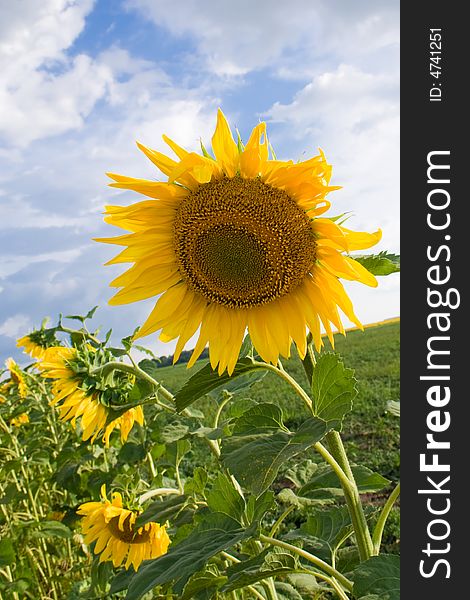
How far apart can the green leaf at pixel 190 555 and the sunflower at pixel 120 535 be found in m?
0.75

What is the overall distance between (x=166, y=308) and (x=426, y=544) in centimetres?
78

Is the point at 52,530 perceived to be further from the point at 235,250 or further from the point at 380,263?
the point at 380,263

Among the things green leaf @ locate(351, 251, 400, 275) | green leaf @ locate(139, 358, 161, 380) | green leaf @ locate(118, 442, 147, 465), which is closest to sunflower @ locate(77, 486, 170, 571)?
green leaf @ locate(118, 442, 147, 465)

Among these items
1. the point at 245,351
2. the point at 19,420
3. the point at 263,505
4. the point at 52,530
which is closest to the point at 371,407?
the point at 19,420

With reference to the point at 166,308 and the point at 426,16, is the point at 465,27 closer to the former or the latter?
the point at 426,16

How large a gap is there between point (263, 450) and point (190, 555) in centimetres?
34

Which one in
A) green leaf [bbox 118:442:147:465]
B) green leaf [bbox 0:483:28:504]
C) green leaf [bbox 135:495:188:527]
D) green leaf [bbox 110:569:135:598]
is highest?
green leaf [bbox 118:442:147:465]

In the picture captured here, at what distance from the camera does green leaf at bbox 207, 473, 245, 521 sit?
5.46 feet

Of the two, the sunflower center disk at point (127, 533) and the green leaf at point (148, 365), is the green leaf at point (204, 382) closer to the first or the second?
the green leaf at point (148, 365)

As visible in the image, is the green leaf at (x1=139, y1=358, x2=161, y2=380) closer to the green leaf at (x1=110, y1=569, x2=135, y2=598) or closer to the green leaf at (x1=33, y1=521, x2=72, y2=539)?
the green leaf at (x1=110, y1=569, x2=135, y2=598)

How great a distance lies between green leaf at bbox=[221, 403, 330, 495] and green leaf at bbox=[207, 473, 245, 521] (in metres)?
0.26

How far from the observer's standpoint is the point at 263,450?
133 cm

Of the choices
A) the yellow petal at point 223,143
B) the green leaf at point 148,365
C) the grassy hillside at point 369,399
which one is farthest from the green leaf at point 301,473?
the grassy hillside at point 369,399

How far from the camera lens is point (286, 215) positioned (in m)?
1.50
